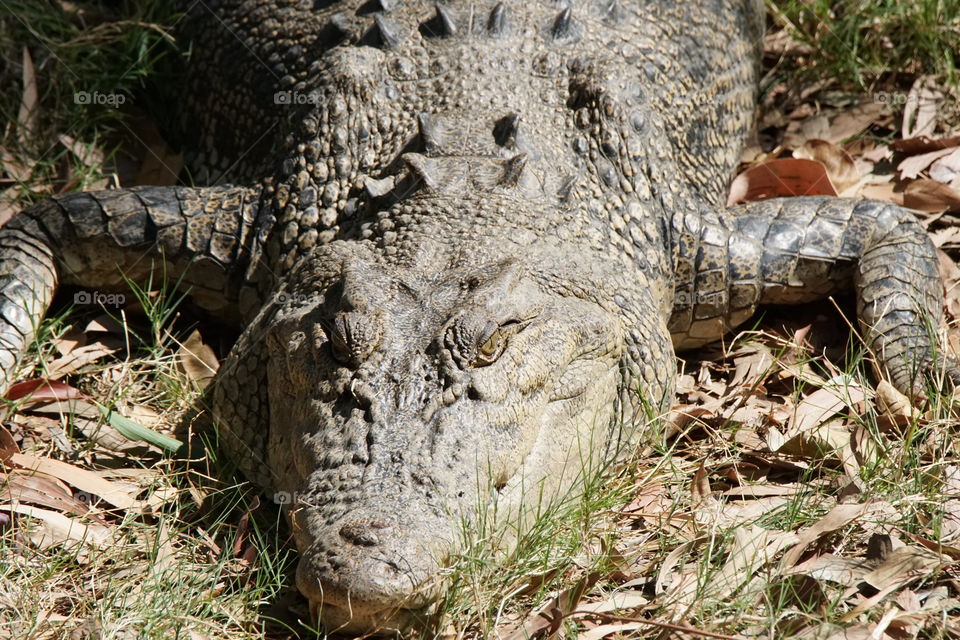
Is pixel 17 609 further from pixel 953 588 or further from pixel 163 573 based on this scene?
pixel 953 588

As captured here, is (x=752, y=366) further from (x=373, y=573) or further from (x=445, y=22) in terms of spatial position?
(x=373, y=573)

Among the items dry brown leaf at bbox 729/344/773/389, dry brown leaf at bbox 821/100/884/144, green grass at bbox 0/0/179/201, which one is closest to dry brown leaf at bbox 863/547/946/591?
dry brown leaf at bbox 729/344/773/389

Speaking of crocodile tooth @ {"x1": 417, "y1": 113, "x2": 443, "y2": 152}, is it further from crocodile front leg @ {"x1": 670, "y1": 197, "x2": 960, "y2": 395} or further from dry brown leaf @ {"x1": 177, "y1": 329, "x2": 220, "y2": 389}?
dry brown leaf @ {"x1": 177, "y1": 329, "x2": 220, "y2": 389}

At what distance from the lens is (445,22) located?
14.9ft

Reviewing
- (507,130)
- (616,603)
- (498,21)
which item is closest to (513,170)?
(507,130)

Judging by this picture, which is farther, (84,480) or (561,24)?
(561,24)

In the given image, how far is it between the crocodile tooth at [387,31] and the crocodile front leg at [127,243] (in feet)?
2.94

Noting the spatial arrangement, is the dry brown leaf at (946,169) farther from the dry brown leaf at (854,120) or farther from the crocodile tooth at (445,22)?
the crocodile tooth at (445,22)

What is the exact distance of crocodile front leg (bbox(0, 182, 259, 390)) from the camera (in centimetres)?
450

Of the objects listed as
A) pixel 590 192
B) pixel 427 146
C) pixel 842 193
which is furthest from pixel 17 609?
pixel 842 193

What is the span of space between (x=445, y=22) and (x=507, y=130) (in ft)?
2.38

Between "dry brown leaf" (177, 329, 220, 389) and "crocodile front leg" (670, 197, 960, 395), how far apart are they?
6.69 ft

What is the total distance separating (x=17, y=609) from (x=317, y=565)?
1.07 meters

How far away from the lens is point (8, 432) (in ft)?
13.2
